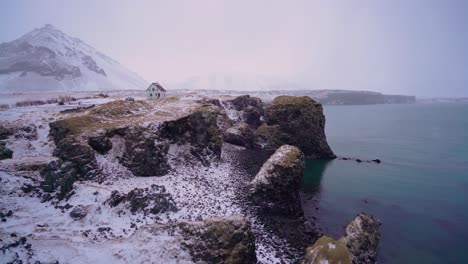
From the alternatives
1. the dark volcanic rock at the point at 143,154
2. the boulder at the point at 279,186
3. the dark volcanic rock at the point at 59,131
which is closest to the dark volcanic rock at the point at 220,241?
the boulder at the point at 279,186

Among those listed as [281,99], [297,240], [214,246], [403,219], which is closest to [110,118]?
[214,246]

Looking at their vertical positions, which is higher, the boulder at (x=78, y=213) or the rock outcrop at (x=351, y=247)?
the boulder at (x=78, y=213)

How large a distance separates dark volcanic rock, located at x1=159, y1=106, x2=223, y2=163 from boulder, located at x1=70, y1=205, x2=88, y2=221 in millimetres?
16980

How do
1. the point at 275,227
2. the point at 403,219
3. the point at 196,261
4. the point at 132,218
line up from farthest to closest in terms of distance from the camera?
the point at 403,219
the point at 275,227
the point at 132,218
the point at 196,261

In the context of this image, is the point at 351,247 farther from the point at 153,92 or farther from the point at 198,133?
the point at 153,92

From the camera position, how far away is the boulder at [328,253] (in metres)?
16.7

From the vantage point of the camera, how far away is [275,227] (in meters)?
25.2

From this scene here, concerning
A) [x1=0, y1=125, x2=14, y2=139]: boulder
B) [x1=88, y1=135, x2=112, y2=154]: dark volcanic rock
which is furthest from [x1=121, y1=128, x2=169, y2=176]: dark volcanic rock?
[x1=0, y1=125, x2=14, y2=139]: boulder

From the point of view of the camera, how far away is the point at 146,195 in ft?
80.4

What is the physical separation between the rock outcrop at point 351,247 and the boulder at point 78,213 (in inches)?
756

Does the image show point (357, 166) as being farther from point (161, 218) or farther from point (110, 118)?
point (110, 118)

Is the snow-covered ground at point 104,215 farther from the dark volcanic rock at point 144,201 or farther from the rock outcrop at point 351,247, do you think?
the rock outcrop at point 351,247

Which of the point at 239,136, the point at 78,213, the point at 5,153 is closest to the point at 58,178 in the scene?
the point at 78,213

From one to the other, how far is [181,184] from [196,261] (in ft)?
42.9
